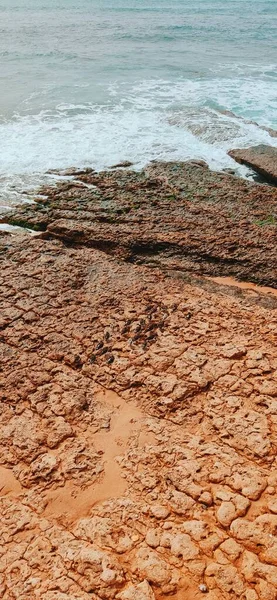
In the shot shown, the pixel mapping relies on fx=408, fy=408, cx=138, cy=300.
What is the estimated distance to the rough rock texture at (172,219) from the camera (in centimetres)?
449

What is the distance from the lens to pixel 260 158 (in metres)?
6.65

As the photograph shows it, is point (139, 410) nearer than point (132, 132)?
Yes

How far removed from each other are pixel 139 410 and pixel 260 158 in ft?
17.1

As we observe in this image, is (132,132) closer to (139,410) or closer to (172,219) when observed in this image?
(172,219)

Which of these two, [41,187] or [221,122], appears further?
[221,122]

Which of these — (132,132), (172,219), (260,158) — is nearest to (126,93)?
(132,132)

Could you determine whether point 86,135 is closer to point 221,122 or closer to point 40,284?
point 221,122

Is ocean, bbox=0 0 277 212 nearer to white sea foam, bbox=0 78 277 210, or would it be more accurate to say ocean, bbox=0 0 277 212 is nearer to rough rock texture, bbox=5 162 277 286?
white sea foam, bbox=0 78 277 210

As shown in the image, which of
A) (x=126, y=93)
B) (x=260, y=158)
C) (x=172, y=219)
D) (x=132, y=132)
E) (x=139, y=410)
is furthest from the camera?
(x=126, y=93)

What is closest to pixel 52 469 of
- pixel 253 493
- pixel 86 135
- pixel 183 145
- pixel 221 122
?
pixel 253 493

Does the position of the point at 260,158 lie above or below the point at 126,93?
below

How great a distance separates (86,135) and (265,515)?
7368mm

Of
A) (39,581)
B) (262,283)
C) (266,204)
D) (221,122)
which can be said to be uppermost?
(221,122)

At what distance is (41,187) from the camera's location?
19.5ft
